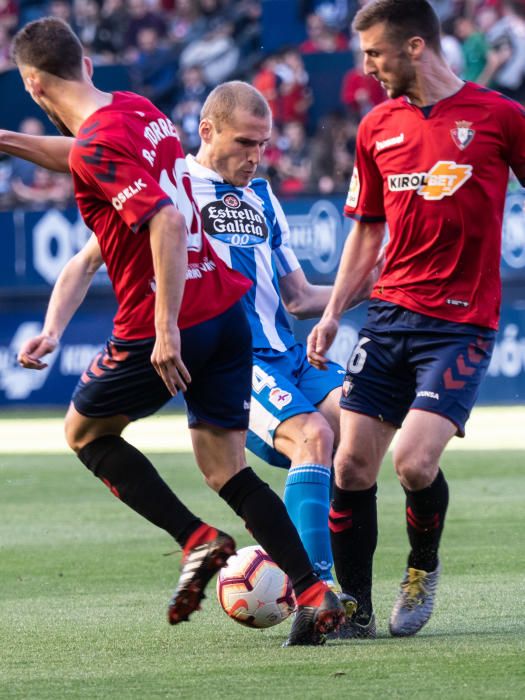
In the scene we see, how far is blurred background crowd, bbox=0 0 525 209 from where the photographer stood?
1875cm

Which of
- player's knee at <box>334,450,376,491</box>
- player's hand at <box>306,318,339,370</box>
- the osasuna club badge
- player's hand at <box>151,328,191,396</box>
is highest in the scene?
the osasuna club badge

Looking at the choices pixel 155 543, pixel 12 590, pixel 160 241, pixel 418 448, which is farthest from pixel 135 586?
pixel 160 241

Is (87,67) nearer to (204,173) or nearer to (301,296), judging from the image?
(204,173)

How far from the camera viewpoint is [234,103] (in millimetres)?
5992

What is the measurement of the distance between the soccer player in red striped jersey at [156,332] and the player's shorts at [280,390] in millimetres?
637

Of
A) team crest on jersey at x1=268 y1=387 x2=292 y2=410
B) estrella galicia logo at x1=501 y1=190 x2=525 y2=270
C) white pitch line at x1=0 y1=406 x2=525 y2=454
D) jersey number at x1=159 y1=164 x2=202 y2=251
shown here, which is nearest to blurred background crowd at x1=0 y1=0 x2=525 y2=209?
estrella galicia logo at x1=501 y1=190 x2=525 y2=270

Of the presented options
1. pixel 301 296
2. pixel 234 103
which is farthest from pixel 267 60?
pixel 234 103

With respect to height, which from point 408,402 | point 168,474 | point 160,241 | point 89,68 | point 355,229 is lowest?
point 168,474

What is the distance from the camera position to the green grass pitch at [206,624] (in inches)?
172

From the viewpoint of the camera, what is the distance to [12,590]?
6.84 meters

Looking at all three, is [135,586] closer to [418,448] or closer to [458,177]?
[418,448]

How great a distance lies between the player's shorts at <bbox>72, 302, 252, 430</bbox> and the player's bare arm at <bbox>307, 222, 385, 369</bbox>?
471 millimetres

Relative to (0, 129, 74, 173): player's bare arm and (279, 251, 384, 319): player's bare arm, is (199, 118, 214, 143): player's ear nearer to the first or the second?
(279, 251, 384, 319): player's bare arm

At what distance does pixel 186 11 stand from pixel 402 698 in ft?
66.5
